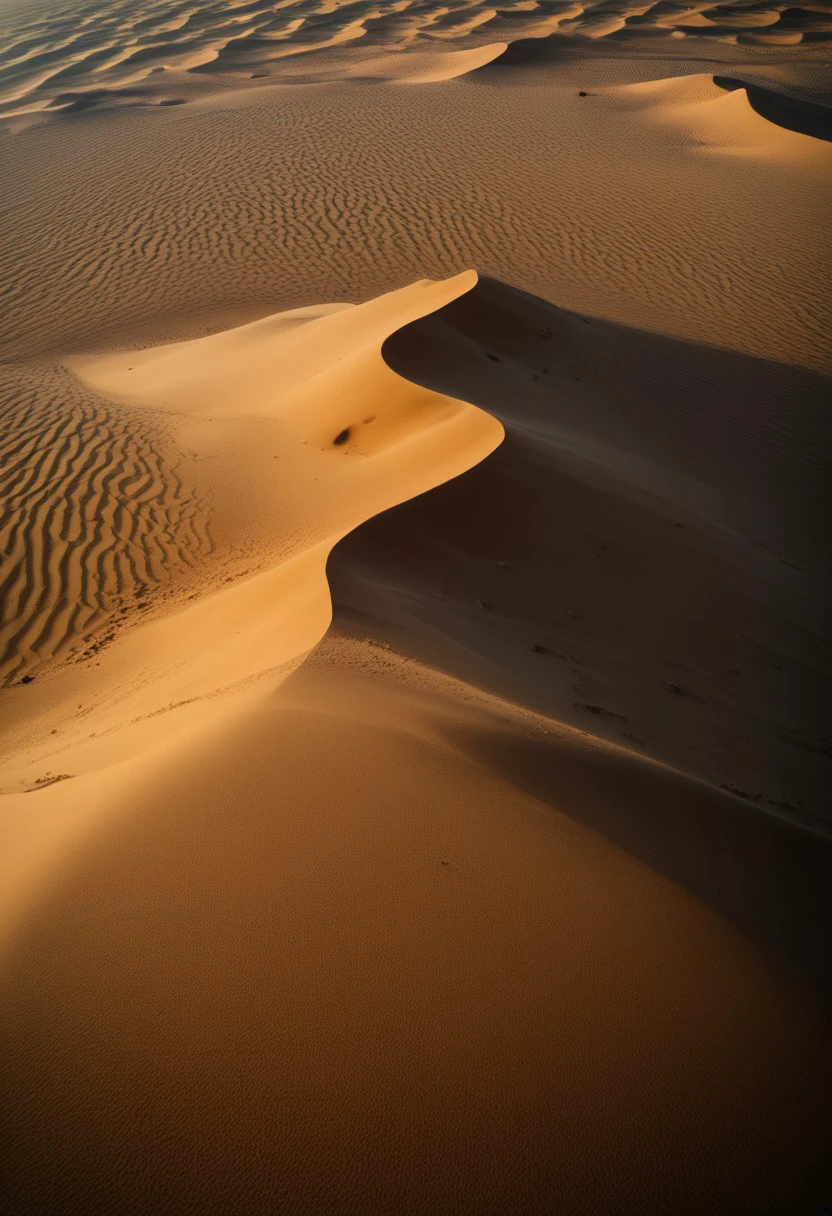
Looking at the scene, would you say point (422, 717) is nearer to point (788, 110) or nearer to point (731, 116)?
point (731, 116)

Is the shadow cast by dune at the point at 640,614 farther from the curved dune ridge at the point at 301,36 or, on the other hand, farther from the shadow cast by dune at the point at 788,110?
the curved dune ridge at the point at 301,36

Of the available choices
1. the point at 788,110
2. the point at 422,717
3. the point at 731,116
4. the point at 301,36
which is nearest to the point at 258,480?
the point at 422,717

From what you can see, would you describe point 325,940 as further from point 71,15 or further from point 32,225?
point 71,15

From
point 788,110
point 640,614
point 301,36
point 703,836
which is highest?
point 301,36

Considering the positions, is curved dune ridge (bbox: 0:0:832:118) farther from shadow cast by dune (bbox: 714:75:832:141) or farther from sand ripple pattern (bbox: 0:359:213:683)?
sand ripple pattern (bbox: 0:359:213:683)

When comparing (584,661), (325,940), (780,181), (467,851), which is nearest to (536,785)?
(467,851)

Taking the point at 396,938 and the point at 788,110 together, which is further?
the point at 788,110
